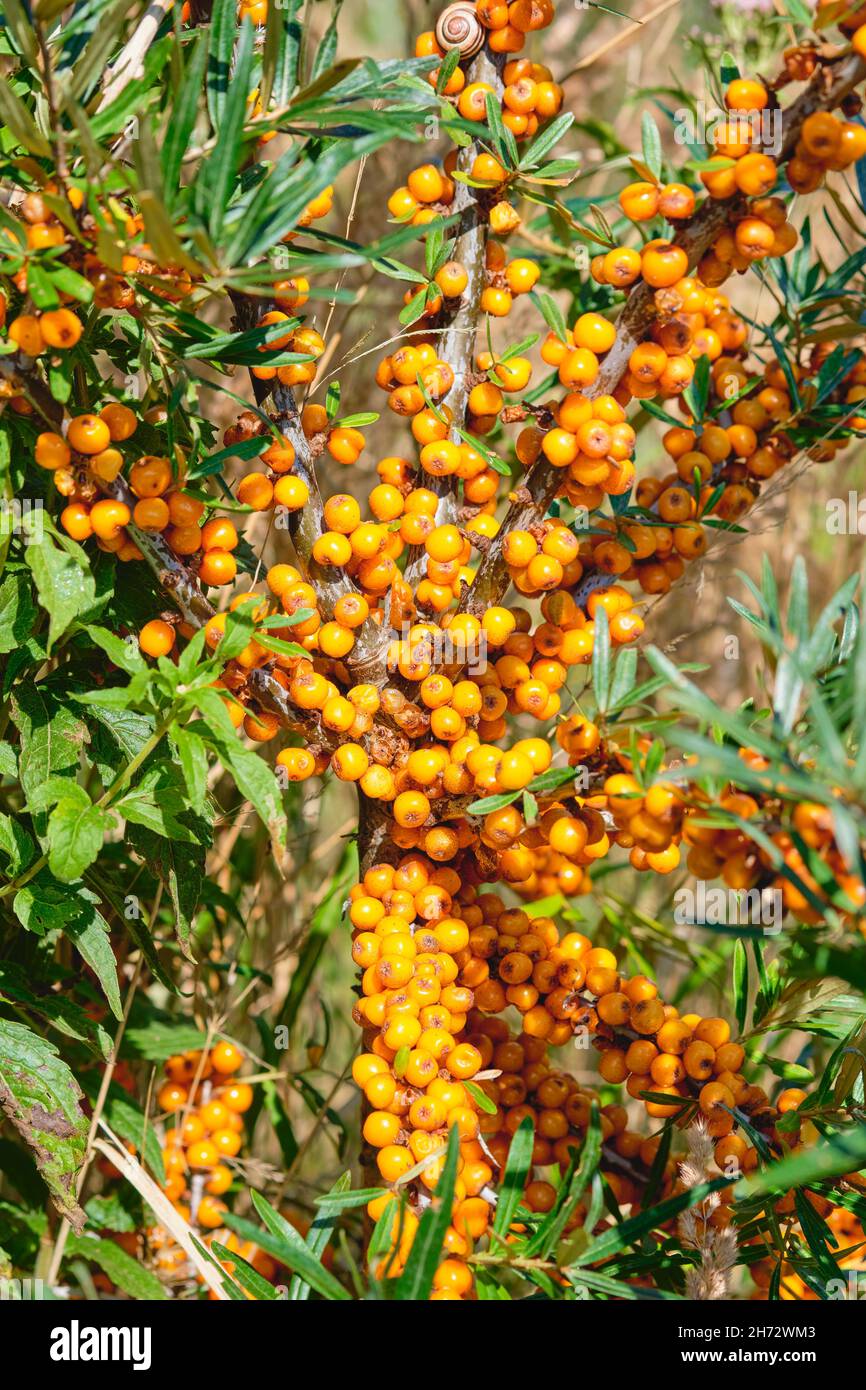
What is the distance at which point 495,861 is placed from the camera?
128 centimetres

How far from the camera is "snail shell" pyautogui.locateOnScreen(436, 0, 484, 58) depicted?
Answer: 1188 mm

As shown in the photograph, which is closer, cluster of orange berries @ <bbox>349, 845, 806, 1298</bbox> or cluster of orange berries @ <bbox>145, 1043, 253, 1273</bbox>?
cluster of orange berries @ <bbox>349, 845, 806, 1298</bbox>

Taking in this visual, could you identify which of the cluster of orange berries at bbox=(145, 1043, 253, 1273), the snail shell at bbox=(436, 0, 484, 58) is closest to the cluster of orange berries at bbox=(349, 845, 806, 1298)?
the cluster of orange berries at bbox=(145, 1043, 253, 1273)

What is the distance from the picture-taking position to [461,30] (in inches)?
46.7

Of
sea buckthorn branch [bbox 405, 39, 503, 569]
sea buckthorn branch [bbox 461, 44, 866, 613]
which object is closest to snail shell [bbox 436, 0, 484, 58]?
sea buckthorn branch [bbox 405, 39, 503, 569]

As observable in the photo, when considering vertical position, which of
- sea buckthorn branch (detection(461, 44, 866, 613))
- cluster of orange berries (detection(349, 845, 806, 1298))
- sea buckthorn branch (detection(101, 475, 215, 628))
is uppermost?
sea buckthorn branch (detection(461, 44, 866, 613))

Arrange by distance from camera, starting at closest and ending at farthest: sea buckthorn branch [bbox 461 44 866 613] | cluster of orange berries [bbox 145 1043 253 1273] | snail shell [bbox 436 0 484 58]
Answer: sea buckthorn branch [bbox 461 44 866 613] < snail shell [bbox 436 0 484 58] < cluster of orange berries [bbox 145 1043 253 1273]

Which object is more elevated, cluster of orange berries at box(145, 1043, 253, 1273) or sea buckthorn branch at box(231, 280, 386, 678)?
sea buckthorn branch at box(231, 280, 386, 678)

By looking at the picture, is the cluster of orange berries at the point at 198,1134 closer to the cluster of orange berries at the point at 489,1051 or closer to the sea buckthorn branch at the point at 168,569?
the cluster of orange berries at the point at 489,1051

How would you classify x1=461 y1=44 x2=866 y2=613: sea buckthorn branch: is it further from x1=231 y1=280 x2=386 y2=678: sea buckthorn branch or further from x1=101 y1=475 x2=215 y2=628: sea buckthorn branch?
x1=101 y1=475 x2=215 y2=628: sea buckthorn branch

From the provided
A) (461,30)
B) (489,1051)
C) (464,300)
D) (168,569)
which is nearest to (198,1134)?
(489,1051)

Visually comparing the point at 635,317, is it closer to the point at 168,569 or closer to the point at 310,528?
the point at 310,528

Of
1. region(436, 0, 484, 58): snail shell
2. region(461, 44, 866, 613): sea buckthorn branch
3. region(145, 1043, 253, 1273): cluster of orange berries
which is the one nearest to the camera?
region(461, 44, 866, 613): sea buckthorn branch

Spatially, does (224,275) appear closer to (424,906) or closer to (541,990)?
(424,906)
